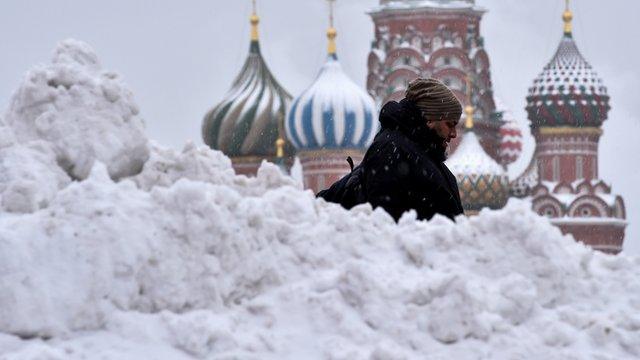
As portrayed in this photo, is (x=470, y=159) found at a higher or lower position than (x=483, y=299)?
lower

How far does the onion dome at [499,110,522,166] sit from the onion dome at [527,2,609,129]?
1.88m

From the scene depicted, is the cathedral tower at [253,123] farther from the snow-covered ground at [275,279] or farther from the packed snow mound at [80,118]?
the snow-covered ground at [275,279]

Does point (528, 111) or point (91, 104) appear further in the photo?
point (528, 111)

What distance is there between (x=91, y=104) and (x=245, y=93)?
55.0 m

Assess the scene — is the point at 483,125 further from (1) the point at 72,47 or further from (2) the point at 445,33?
(1) the point at 72,47

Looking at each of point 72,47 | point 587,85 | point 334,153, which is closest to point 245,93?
point 334,153

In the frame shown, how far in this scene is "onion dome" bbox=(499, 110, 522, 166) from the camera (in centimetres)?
6131

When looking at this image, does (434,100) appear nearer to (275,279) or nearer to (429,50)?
(275,279)

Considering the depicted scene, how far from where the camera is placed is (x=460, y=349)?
4.14 m

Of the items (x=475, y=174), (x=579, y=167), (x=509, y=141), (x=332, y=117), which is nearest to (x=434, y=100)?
(x=475, y=174)

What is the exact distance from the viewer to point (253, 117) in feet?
194

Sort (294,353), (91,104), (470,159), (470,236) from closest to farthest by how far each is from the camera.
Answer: (294,353) < (470,236) < (91,104) < (470,159)

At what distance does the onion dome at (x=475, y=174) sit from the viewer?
54844 mm

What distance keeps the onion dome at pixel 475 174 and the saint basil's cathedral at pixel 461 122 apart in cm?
3
